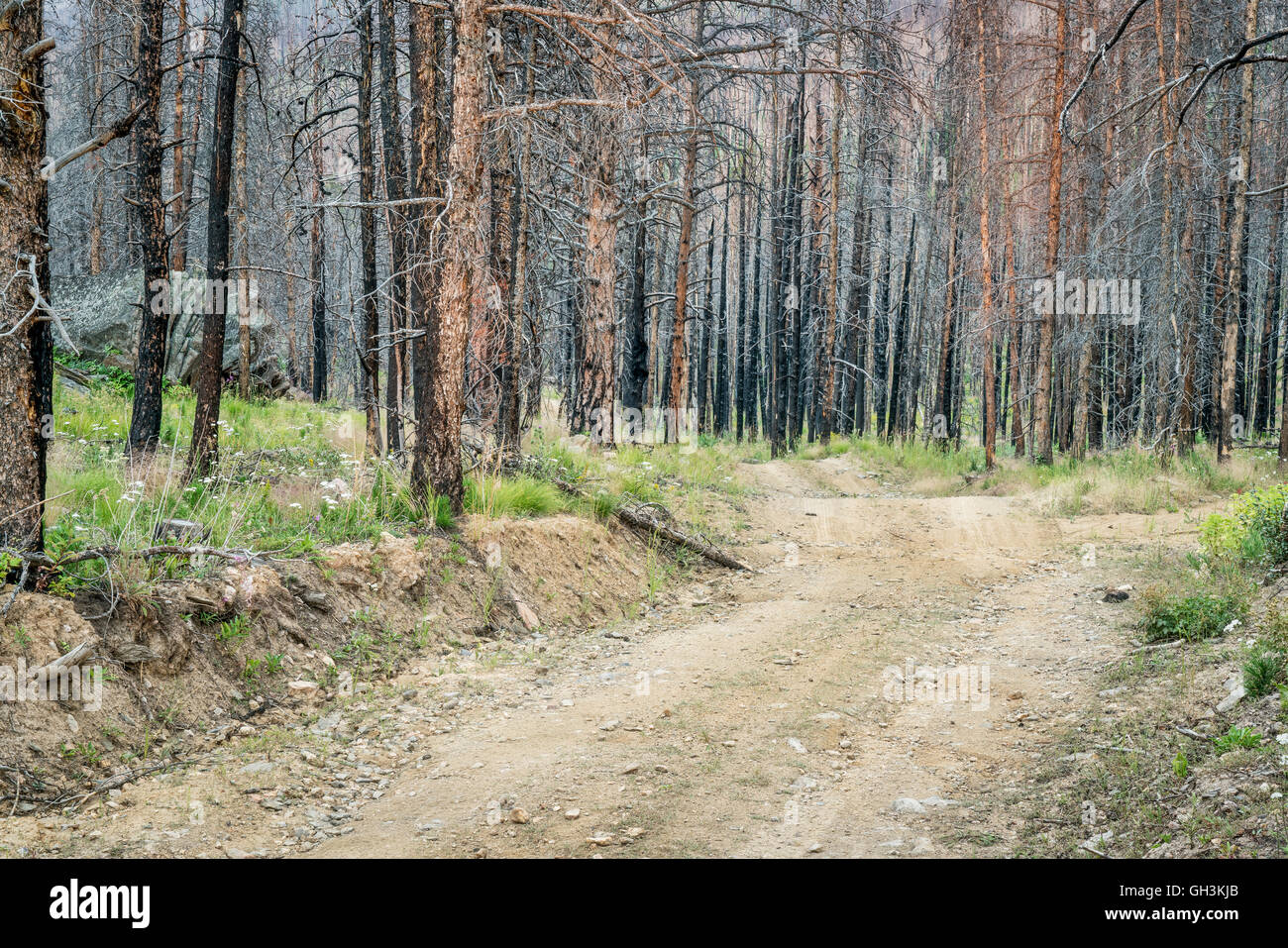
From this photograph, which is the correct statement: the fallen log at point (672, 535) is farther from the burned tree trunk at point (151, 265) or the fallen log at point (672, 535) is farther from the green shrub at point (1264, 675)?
the green shrub at point (1264, 675)

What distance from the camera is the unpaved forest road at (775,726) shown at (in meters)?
4.18

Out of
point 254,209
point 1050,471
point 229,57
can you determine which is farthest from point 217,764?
point 254,209

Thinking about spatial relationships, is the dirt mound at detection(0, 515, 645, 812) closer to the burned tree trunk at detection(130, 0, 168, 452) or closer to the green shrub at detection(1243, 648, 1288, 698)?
the burned tree trunk at detection(130, 0, 168, 452)

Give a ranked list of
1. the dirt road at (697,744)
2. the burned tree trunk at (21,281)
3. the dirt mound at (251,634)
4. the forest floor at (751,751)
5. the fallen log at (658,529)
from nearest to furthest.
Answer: the forest floor at (751,751) → the dirt road at (697,744) → the dirt mound at (251,634) → the burned tree trunk at (21,281) → the fallen log at (658,529)

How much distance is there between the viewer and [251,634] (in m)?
5.86

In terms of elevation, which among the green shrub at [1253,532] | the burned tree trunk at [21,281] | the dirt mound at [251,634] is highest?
the burned tree trunk at [21,281]

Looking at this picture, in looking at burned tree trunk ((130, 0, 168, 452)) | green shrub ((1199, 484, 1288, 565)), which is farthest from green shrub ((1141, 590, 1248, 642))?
burned tree trunk ((130, 0, 168, 452))

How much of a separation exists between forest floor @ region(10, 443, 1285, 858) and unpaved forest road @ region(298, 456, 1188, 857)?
0.02 metres

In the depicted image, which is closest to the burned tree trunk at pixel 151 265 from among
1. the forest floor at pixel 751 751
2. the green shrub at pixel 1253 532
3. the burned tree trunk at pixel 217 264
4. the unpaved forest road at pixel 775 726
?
the burned tree trunk at pixel 217 264

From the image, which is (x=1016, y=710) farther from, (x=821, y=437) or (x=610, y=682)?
(x=821, y=437)

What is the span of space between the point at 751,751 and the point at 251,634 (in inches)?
136

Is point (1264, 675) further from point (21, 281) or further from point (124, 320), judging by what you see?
point (124, 320)

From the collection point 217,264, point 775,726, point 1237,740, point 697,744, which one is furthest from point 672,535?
point 1237,740

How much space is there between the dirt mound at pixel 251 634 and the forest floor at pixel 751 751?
240mm
